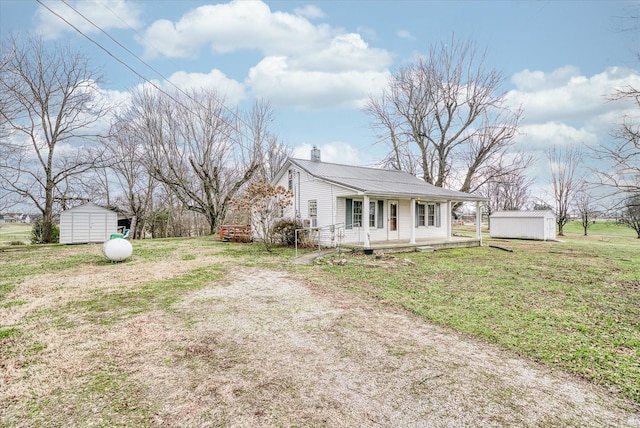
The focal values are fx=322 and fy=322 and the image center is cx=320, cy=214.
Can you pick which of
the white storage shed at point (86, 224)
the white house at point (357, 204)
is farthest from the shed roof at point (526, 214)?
the white storage shed at point (86, 224)

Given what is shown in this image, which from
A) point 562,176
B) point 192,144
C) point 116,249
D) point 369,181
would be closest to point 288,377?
point 116,249

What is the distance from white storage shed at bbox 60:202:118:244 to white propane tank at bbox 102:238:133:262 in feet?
24.8

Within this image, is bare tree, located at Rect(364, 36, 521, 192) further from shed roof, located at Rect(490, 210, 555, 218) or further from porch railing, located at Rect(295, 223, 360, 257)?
porch railing, located at Rect(295, 223, 360, 257)

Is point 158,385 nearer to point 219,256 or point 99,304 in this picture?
point 99,304

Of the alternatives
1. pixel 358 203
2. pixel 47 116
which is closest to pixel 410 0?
pixel 358 203

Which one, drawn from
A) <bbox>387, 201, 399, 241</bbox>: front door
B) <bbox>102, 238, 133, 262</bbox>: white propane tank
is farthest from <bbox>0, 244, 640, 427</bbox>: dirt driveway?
<bbox>387, 201, 399, 241</bbox>: front door

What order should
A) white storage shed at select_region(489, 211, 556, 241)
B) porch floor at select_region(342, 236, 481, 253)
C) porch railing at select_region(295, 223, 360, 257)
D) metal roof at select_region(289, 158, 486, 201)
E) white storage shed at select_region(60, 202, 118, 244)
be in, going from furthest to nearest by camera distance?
white storage shed at select_region(489, 211, 556, 241) < white storage shed at select_region(60, 202, 118, 244) < porch railing at select_region(295, 223, 360, 257) < metal roof at select_region(289, 158, 486, 201) < porch floor at select_region(342, 236, 481, 253)

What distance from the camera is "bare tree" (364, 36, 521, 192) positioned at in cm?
2316

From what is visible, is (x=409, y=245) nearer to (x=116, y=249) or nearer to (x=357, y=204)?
(x=357, y=204)

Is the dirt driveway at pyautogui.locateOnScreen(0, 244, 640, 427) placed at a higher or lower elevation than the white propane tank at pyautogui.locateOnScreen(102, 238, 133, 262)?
lower

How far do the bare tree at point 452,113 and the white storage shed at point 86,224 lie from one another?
69.0 feet

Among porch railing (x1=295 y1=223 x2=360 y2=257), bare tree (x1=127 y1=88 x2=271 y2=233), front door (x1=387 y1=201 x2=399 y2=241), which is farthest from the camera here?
bare tree (x1=127 y1=88 x2=271 y2=233)

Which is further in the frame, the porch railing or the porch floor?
the porch railing

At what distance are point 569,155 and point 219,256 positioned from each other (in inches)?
1173
